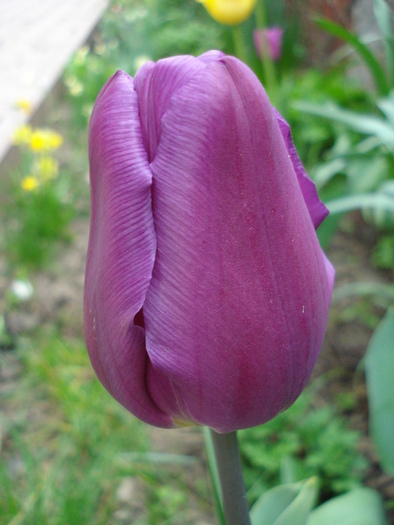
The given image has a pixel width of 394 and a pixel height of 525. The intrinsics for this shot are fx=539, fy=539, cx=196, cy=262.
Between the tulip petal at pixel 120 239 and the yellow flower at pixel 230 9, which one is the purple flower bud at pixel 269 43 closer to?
the yellow flower at pixel 230 9

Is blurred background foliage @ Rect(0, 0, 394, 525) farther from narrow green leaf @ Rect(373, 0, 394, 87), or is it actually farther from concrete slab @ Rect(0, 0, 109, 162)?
concrete slab @ Rect(0, 0, 109, 162)

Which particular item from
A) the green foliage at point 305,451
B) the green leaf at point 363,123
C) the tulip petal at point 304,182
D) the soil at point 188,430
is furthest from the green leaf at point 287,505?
the green leaf at point 363,123

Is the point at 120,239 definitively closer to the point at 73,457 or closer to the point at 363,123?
the point at 363,123

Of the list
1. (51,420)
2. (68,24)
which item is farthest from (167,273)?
(68,24)

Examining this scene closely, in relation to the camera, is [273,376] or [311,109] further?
[311,109]

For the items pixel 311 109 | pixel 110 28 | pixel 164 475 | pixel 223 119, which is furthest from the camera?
pixel 110 28

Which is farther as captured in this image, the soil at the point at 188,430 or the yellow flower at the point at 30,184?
the yellow flower at the point at 30,184

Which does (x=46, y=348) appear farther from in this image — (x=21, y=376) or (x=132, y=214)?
(x=132, y=214)

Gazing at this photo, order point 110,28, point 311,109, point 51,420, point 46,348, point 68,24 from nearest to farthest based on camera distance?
point 311,109 < point 51,420 < point 46,348 < point 110,28 < point 68,24
